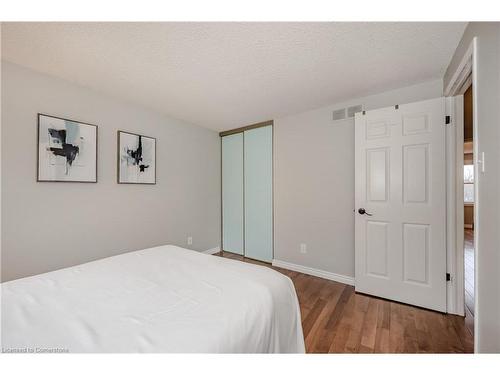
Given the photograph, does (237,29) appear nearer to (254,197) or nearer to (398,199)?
(398,199)

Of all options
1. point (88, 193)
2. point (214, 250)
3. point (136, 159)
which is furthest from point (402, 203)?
point (88, 193)

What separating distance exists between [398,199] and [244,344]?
209 centimetres

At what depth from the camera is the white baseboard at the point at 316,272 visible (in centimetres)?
259

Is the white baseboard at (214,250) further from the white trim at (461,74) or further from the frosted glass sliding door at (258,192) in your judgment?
the white trim at (461,74)

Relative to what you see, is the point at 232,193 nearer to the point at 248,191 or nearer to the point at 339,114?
the point at 248,191

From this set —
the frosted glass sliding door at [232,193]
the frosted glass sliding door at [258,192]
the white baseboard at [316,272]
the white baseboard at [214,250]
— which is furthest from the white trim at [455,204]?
the white baseboard at [214,250]

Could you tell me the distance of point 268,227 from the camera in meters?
3.32

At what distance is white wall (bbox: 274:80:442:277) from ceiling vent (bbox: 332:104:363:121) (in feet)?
0.17

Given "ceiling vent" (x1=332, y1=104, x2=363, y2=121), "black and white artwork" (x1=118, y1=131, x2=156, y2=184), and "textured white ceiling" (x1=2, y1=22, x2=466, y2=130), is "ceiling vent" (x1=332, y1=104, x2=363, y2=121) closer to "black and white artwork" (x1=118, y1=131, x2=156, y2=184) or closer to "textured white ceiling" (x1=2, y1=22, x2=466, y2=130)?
"textured white ceiling" (x1=2, y1=22, x2=466, y2=130)

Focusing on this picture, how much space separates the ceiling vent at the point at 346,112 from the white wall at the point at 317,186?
2.0 inches

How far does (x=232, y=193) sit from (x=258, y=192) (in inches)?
21.6

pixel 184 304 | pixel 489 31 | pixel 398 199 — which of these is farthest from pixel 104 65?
pixel 398 199

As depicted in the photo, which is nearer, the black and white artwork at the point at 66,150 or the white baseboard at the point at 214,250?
the black and white artwork at the point at 66,150

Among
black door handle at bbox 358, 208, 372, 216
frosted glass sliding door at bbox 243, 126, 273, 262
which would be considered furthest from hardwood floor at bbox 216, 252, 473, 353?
frosted glass sliding door at bbox 243, 126, 273, 262
